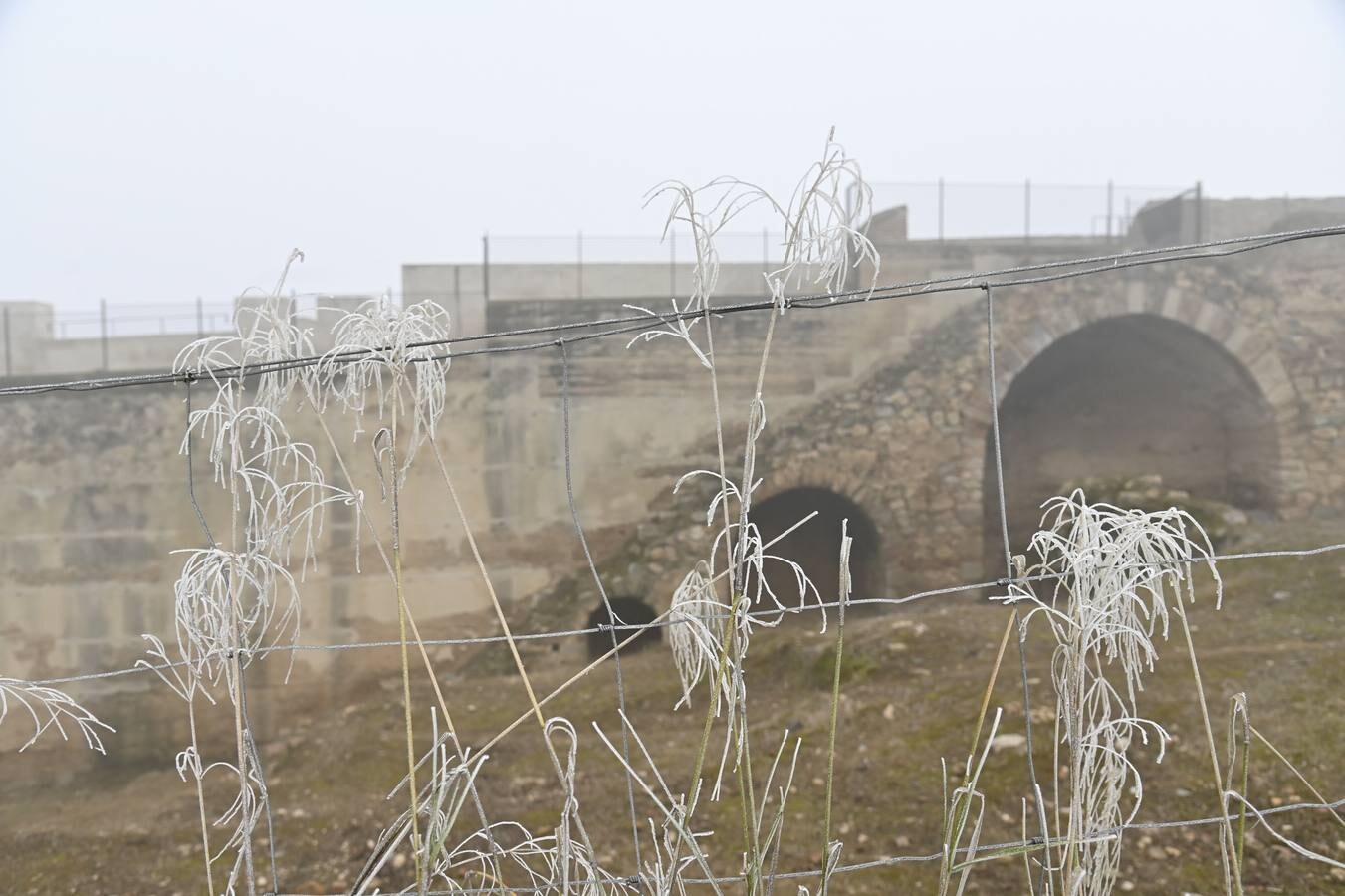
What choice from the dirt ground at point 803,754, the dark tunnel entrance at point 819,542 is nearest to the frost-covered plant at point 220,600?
the dirt ground at point 803,754

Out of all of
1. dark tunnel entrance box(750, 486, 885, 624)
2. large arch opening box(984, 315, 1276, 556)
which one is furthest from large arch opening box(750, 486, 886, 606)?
large arch opening box(984, 315, 1276, 556)

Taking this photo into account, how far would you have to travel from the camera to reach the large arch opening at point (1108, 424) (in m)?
11.4

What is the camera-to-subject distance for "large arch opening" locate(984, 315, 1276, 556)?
11.4 m

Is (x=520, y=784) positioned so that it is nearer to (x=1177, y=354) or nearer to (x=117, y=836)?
(x=117, y=836)

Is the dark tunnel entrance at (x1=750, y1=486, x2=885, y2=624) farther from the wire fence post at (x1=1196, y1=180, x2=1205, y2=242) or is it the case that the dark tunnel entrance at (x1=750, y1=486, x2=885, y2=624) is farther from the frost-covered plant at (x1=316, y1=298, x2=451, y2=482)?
the frost-covered plant at (x1=316, y1=298, x2=451, y2=482)

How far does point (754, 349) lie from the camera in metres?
8.69

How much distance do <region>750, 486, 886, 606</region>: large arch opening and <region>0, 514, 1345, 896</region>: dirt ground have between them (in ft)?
2.90

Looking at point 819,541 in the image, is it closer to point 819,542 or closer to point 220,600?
point 819,542

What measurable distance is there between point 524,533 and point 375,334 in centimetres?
710

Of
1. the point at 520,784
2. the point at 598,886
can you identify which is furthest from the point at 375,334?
the point at 520,784

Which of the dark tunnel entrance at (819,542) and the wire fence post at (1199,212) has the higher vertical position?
the wire fence post at (1199,212)

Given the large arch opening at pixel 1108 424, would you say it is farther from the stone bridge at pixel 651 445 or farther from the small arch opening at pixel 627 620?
the small arch opening at pixel 627 620

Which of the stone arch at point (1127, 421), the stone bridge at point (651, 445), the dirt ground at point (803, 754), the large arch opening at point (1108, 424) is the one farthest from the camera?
the large arch opening at point (1108, 424)

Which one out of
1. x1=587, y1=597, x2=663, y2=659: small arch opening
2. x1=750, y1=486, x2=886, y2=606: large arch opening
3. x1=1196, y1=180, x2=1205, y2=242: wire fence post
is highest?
x1=1196, y1=180, x2=1205, y2=242: wire fence post
